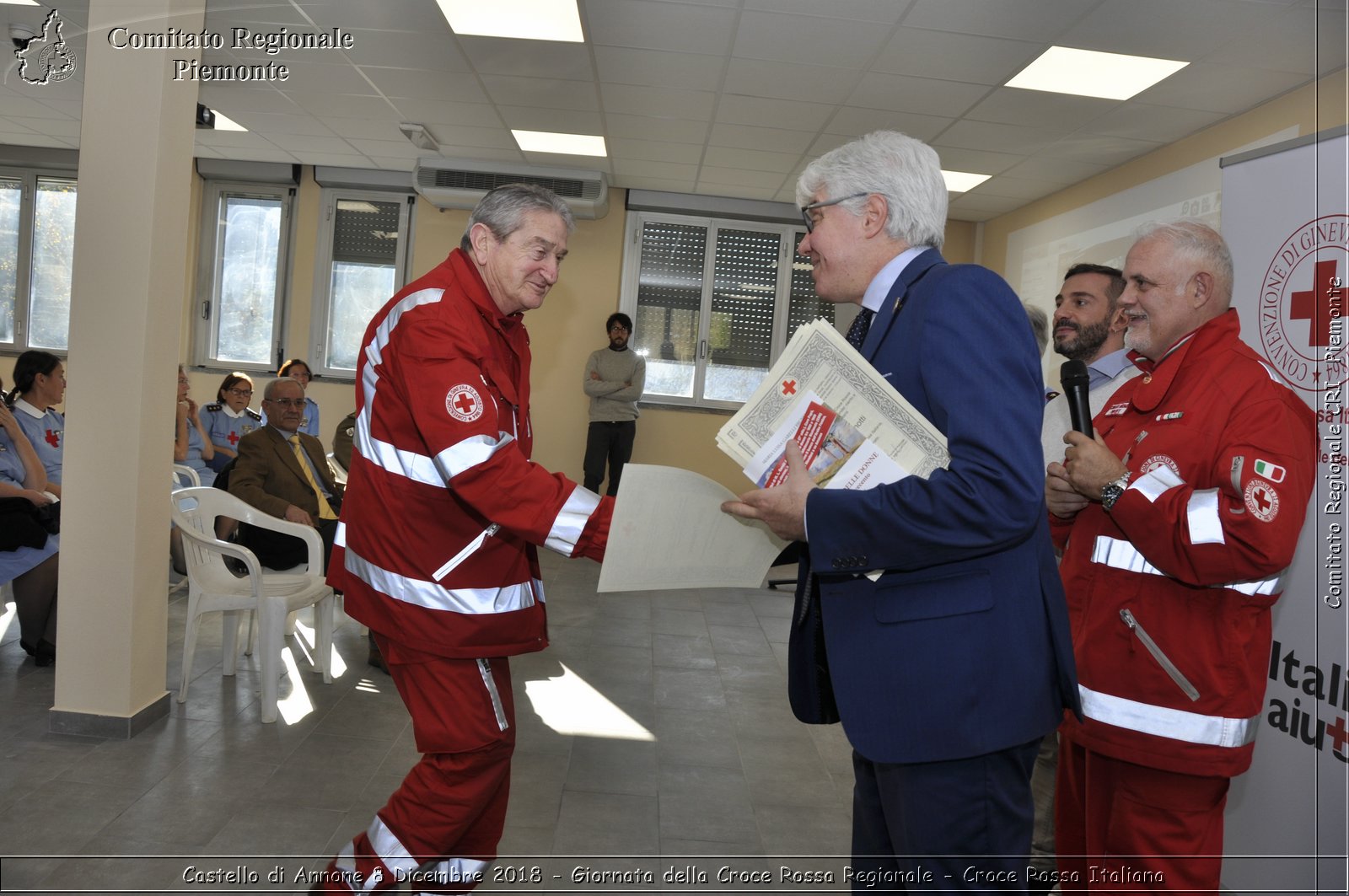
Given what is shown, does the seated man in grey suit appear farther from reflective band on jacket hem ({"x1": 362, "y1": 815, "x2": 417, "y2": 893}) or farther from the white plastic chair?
reflective band on jacket hem ({"x1": 362, "y1": 815, "x2": 417, "y2": 893})

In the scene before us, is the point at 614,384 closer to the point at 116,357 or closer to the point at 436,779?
the point at 116,357

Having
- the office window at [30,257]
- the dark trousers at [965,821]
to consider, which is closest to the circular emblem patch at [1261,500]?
the dark trousers at [965,821]

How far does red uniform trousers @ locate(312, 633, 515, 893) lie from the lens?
186cm

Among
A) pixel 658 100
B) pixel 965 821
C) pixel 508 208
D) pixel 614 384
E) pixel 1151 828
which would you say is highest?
pixel 658 100

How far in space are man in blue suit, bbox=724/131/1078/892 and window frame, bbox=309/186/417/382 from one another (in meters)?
8.93

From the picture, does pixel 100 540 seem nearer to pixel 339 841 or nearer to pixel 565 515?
pixel 339 841

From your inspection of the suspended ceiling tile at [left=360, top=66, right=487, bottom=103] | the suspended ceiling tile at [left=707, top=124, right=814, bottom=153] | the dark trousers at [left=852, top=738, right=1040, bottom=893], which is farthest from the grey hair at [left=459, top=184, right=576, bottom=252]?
the suspended ceiling tile at [left=707, top=124, right=814, bottom=153]

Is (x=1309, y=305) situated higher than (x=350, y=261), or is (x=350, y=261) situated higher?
(x=350, y=261)

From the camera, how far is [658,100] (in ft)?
20.7

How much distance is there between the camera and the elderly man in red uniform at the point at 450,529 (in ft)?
5.76

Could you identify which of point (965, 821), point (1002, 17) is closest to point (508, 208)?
point (965, 821)

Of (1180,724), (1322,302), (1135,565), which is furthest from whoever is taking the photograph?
(1322,302)

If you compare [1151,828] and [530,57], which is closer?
[1151,828]

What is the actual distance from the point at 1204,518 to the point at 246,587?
11.4 ft
